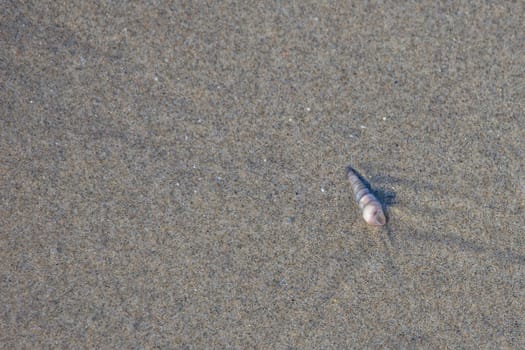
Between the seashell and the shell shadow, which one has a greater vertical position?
the shell shadow

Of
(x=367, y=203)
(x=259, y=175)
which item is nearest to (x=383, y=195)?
(x=367, y=203)

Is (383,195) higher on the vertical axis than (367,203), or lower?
higher

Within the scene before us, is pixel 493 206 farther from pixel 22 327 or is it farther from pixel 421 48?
pixel 22 327

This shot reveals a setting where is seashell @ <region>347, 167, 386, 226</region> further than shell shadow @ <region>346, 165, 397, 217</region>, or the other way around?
shell shadow @ <region>346, 165, 397, 217</region>

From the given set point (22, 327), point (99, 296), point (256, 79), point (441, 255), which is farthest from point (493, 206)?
point (22, 327)

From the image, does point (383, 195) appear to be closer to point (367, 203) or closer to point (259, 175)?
point (367, 203)
